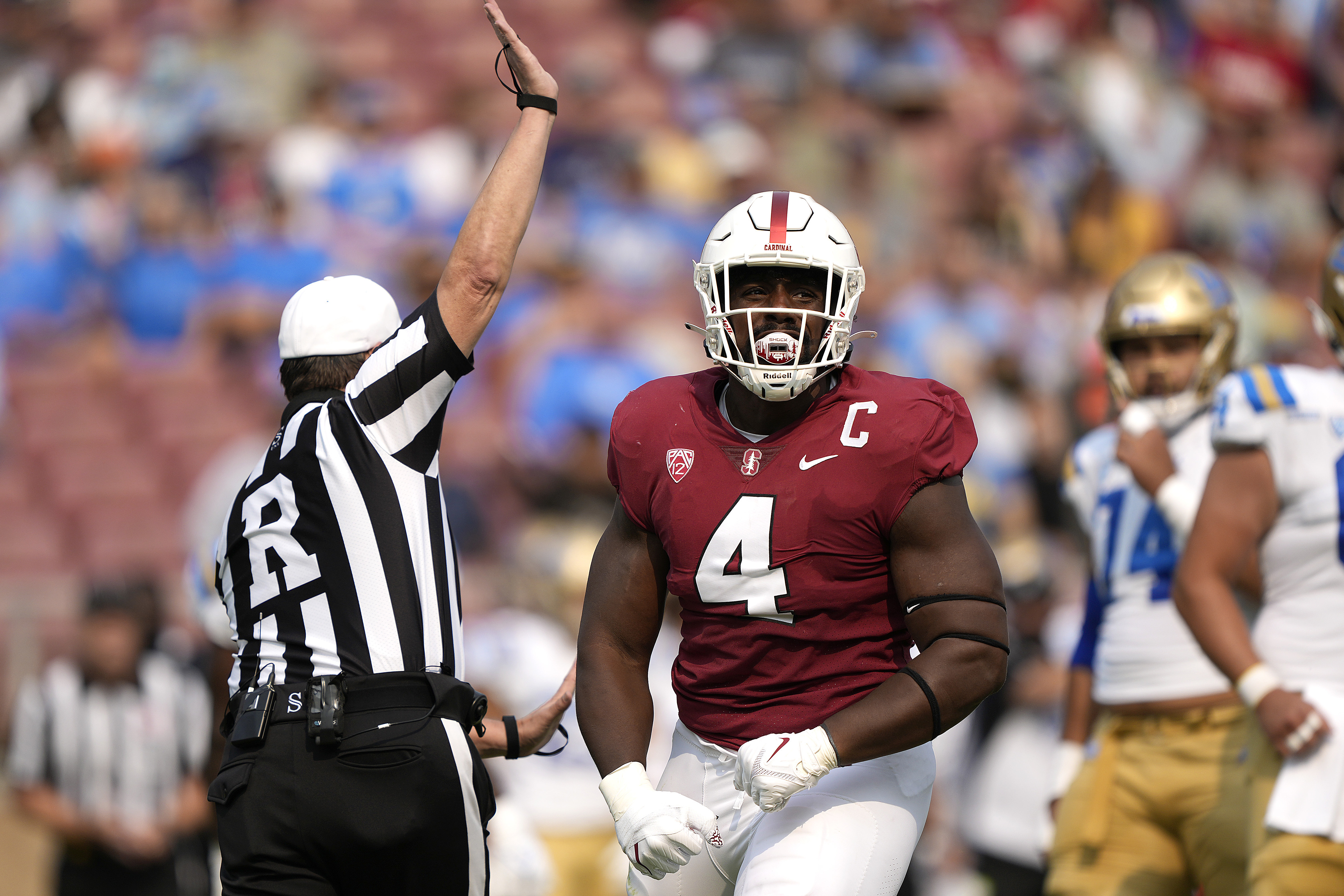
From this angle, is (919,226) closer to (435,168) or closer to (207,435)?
(435,168)

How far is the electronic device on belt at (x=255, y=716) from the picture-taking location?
3.45 metres

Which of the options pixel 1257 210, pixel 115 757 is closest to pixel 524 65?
pixel 115 757

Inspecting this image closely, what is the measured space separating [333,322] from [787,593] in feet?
4.20

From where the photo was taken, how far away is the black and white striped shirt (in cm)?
347

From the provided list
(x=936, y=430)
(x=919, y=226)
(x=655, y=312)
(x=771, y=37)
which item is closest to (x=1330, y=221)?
(x=919, y=226)

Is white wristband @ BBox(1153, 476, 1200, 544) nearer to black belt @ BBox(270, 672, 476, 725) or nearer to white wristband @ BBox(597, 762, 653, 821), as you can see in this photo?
white wristband @ BBox(597, 762, 653, 821)

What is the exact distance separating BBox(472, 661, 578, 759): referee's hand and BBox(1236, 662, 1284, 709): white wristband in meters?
1.73

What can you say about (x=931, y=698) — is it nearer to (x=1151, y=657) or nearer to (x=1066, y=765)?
(x=1151, y=657)

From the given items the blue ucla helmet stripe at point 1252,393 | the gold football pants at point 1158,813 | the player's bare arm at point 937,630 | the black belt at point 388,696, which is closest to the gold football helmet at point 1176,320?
the blue ucla helmet stripe at point 1252,393

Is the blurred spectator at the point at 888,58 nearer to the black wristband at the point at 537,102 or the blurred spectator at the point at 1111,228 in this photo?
the blurred spectator at the point at 1111,228

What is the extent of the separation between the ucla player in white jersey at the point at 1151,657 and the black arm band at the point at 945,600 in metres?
1.58

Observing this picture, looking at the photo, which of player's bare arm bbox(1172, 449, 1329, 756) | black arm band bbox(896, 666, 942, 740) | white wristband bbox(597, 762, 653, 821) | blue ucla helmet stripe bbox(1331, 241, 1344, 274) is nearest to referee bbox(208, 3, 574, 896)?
white wristband bbox(597, 762, 653, 821)

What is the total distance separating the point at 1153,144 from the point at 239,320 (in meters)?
7.72

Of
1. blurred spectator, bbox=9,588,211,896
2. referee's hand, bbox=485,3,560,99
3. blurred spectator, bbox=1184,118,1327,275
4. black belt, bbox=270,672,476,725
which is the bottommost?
blurred spectator, bbox=9,588,211,896
